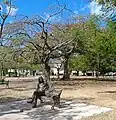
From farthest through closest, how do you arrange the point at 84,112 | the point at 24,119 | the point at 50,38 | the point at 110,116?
the point at 50,38 < the point at 84,112 < the point at 24,119 < the point at 110,116

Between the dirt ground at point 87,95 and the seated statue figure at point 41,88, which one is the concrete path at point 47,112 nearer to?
the seated statue figure at point 41,88

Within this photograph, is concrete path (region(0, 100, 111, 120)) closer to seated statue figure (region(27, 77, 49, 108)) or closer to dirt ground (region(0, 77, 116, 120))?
seated statue figure (region(27, 77, 49, 108))

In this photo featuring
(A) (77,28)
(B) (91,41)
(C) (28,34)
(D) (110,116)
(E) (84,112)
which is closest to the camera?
(D) (110,116)

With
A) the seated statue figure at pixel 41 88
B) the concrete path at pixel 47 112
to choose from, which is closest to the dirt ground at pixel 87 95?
the concrete path at pixel 47 112

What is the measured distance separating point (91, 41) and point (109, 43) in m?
2.36

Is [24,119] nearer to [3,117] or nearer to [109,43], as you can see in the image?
[3,117]

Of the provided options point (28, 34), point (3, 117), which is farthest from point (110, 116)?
point (28, 34)

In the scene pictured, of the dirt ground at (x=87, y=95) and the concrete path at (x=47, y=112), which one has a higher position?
the dirt ground at (x=87, y=95)

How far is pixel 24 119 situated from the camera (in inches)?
475

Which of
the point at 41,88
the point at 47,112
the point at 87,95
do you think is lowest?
the point at 47,112

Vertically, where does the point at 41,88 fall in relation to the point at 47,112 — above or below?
above

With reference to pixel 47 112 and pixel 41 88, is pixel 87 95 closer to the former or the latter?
pixel 41 88

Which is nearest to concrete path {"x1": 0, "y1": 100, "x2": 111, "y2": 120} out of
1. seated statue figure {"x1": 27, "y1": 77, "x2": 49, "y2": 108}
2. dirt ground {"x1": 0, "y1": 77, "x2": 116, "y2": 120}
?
seated statue figure {"x1": 27, "y1": 77, "x2": 49, "y2": 108}

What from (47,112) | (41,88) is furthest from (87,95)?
(47,112)
